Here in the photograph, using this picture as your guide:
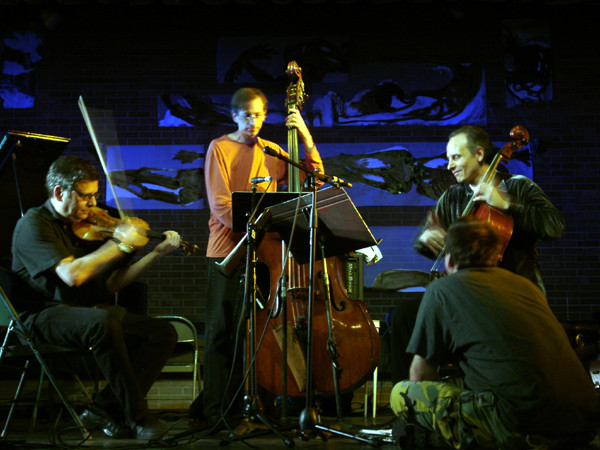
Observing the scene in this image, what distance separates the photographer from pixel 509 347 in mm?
2373

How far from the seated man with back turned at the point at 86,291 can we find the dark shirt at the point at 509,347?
59.7 inches

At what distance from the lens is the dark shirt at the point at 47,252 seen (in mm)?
3266

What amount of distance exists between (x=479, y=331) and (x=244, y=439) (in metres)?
1.21

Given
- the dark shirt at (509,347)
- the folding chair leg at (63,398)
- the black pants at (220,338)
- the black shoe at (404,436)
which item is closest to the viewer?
the dark shirt at (509,347)

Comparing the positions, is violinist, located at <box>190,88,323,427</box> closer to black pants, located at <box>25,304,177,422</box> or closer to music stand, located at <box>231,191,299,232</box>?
music stand, located at <box>231,191,299,232</box>

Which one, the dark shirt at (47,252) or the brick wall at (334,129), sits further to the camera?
the brick wall at (334,129)

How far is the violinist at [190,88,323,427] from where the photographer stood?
3.42m

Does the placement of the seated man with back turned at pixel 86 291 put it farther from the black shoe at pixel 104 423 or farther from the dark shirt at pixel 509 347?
the dark shirt at pixel 509 347

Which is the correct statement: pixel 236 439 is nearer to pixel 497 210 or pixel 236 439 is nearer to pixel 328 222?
pixel 328 222

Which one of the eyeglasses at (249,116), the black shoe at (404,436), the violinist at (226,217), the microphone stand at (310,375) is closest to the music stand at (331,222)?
the microphone stand at (310,375)

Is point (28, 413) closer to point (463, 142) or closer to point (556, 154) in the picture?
point (463, 142)

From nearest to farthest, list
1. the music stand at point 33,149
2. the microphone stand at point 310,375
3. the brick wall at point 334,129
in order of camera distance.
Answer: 1. the microphone stand at point 310,375
2. the music stand at point 33,149
3. the brick wall at point 334,129

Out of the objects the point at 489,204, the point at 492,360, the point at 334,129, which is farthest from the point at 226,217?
the point at 334,129

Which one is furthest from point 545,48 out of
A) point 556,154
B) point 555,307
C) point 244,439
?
point 244,439
